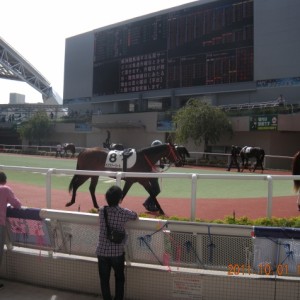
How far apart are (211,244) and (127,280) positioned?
91cm

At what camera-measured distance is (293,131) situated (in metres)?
27.2

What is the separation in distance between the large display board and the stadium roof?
29.8 m

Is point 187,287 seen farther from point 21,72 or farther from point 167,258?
point 21,72

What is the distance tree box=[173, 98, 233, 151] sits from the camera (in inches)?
1098

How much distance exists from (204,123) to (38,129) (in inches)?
933

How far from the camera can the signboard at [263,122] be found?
26.1 meters

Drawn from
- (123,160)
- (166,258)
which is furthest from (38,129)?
(166,258)

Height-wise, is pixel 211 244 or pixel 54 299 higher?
pixel 211 244

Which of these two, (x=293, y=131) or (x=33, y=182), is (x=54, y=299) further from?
(x=293, y=131)

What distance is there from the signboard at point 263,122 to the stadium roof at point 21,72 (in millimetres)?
46148

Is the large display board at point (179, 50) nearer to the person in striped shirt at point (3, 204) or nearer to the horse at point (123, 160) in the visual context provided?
the horse at point (123, 160)

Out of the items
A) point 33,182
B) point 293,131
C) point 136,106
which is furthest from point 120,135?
point 33,182

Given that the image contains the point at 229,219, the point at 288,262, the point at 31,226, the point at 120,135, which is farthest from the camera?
the point at 120,135

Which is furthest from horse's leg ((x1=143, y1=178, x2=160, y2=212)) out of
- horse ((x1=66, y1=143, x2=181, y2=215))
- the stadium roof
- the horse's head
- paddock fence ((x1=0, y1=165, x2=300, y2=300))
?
the stadium roof
